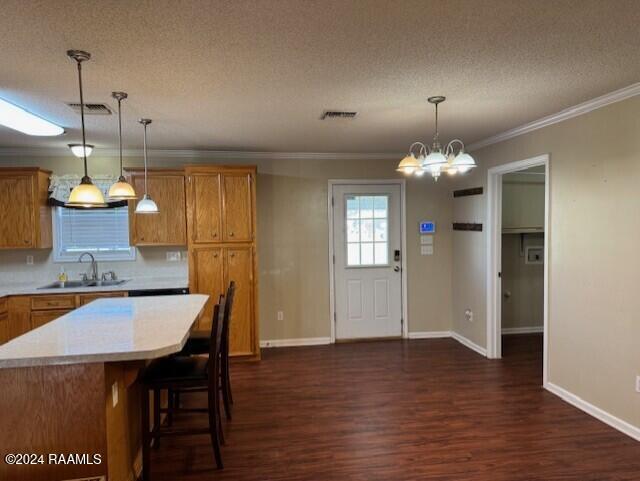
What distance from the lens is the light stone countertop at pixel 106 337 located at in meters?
1.90

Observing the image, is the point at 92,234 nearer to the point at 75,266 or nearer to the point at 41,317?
the point at 75,266

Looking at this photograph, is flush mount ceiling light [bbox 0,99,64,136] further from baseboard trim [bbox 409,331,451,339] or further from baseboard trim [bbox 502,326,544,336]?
baseboard trim [bbox 502,326,544,336]

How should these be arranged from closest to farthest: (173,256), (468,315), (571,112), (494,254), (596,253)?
(596,253), (571,112), (494,254), (173,256), (468,315)

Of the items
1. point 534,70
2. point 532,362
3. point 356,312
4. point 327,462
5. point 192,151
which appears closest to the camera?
point 534,70

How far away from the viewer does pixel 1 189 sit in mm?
4246

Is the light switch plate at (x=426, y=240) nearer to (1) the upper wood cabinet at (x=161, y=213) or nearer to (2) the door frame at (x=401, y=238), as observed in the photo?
(2) the door frame at (x=401, y=238)

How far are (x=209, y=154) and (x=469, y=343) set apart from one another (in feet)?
12.7

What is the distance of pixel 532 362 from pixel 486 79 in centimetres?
319

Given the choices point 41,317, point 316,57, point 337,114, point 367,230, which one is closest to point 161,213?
point 41,317

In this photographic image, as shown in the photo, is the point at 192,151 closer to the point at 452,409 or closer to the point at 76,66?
the point at 76,66

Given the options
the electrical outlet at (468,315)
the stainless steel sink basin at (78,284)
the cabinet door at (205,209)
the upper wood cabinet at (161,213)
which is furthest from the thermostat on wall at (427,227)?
the stainless steel sink basin at (78,284)

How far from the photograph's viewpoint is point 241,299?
14.8ft

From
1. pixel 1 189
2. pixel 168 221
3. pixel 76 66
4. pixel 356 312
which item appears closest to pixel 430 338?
pixel 356 312

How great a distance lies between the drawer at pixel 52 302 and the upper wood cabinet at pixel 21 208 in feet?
2.15
